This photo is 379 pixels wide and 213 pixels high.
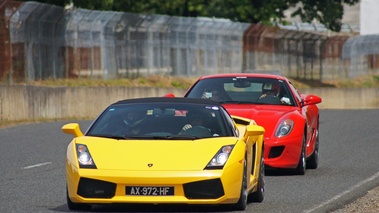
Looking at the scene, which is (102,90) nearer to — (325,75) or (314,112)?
(314,112)

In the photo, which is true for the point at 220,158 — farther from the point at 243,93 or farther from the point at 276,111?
the point at 243,93

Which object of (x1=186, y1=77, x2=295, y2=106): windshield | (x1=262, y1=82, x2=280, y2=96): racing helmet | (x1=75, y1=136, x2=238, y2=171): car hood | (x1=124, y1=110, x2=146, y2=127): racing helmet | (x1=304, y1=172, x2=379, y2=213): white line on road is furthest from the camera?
(x1=262, y1=82, x2=280, y2=96): racing helmet

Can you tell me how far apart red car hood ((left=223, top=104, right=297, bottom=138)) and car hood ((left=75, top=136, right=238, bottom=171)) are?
430cm

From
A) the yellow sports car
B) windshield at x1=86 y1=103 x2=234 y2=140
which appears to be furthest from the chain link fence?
the yellow sports car

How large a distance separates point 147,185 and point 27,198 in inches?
85.1

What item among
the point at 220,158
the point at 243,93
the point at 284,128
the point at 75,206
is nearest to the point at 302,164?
the point at 284,128

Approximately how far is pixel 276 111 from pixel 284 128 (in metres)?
0.48

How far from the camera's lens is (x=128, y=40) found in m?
43.1

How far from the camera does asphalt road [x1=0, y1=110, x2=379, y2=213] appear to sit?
1114cm

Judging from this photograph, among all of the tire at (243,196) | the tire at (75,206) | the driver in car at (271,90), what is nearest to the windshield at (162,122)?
the tire at (243,196)

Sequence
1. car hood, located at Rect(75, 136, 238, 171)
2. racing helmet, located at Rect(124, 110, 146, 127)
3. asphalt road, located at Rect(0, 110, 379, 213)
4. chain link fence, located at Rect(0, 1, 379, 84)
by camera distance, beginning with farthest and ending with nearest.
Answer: chain link fence, located at Rect(0, 1, 379, 84), racing helmet, located at Rect(124, 110, 146, 127), asphalt road, located at Rect(0, 110, 379, 213), car hood, located at Rect(75, 136, 238, 171)

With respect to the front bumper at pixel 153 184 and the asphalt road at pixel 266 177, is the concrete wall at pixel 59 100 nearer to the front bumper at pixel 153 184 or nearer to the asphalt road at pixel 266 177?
the asphalt road at pixel 266 177

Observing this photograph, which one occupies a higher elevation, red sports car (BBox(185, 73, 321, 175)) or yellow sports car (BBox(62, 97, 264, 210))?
yellow sports car (BBox(62, 97, 264, 210))

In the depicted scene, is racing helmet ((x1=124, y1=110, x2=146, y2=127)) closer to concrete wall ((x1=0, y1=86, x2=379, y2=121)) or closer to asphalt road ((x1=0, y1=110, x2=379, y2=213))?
asphalt road ((x1=0, y1=110, x2=379, y2=213))
